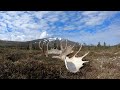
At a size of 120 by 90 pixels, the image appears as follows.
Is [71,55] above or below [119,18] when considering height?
below

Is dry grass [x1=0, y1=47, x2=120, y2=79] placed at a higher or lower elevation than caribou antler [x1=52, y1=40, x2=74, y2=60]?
lower

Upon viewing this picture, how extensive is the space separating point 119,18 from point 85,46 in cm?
69

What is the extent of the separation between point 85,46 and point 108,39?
1.32 ft

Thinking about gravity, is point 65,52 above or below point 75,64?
above

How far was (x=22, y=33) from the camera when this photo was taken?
22.7 feet

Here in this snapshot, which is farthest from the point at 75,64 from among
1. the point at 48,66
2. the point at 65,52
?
the point at 48,66

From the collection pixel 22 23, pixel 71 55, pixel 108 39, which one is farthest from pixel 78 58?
pixel 22 23

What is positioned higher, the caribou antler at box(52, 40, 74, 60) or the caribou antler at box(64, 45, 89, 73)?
the caribou antler at box(52, 40, 74, 60)

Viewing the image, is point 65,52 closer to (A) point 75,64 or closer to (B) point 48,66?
(A) point 75,64

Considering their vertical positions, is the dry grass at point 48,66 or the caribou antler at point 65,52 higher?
the caribou antler at point 65,52
